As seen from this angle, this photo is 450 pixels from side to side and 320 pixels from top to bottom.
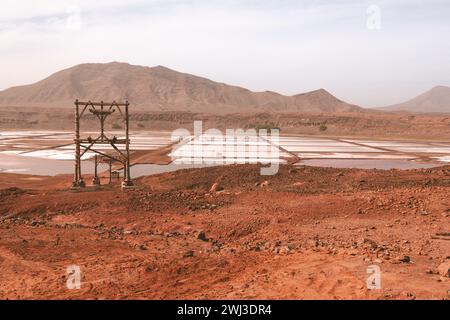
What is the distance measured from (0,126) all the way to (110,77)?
10052 cm

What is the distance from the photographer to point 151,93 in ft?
511

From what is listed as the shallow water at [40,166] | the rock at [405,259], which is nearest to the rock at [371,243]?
the rock at [405,259]

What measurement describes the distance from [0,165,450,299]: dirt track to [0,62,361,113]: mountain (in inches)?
5009

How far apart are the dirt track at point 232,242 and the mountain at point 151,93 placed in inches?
5009

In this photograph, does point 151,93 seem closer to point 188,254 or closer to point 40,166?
point 40,166

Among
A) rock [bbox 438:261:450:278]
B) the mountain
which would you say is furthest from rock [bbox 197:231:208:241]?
the mountain

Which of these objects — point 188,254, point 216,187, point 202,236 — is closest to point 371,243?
point 188,254

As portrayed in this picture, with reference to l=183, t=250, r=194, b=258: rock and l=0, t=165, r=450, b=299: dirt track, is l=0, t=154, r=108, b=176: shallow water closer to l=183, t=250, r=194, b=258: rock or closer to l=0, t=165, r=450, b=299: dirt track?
l=0, t=165, r=450, b=299: dirt track

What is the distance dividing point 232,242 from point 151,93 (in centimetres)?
14994

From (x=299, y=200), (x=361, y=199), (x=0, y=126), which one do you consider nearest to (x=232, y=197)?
(x=299, y=200)

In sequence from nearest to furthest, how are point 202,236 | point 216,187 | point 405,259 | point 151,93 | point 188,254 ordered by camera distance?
point 405,259, point 188,254, point 202,236, point 216,187, point 151,93

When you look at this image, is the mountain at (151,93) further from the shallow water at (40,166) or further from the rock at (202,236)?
the rock at (202,236)

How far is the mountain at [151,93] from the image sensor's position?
5969 inches

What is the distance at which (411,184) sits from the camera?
1518 centimetres
